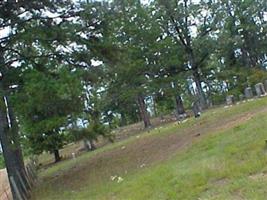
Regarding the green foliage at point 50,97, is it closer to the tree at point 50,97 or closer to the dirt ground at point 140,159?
the tree at point 50,97

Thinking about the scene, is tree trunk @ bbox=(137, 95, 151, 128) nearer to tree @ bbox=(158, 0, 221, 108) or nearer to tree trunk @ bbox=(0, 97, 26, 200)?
tree @ bbox=(158, 0, 221, 108)

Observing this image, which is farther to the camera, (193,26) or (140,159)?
(193,26)

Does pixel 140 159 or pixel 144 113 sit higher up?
pixel 144 113

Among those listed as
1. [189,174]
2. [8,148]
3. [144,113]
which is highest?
[144,113]

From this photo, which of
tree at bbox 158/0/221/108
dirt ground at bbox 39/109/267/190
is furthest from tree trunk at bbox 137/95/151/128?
dirt ground at bbox 39/109/267/190

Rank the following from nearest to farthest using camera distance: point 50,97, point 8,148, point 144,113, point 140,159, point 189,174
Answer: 1. point 189,174
2. point 50,97
3. point 140,159
4. point 8,148
5. point 144,113

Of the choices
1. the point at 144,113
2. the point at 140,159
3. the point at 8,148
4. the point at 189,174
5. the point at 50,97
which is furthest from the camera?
the point at 144,113

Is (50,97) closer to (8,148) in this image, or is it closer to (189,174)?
(8,148)

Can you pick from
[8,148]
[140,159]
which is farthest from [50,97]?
[140,159]

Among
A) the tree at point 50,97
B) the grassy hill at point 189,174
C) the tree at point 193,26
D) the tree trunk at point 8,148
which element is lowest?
the grassy hill at point 189,174

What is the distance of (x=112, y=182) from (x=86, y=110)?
4.83m

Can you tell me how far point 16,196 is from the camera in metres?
12.5

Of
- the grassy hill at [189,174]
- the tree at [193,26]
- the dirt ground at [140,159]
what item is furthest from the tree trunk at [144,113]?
the grassy hill at [189,174]

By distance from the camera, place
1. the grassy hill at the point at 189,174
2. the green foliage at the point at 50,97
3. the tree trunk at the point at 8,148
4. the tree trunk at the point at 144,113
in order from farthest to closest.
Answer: the tree trunk at the point at 144,113 → the tree trunk at the point at 8,148 → the green foliage at the point at 50,97 → the grassy hill at the point at 189,174
